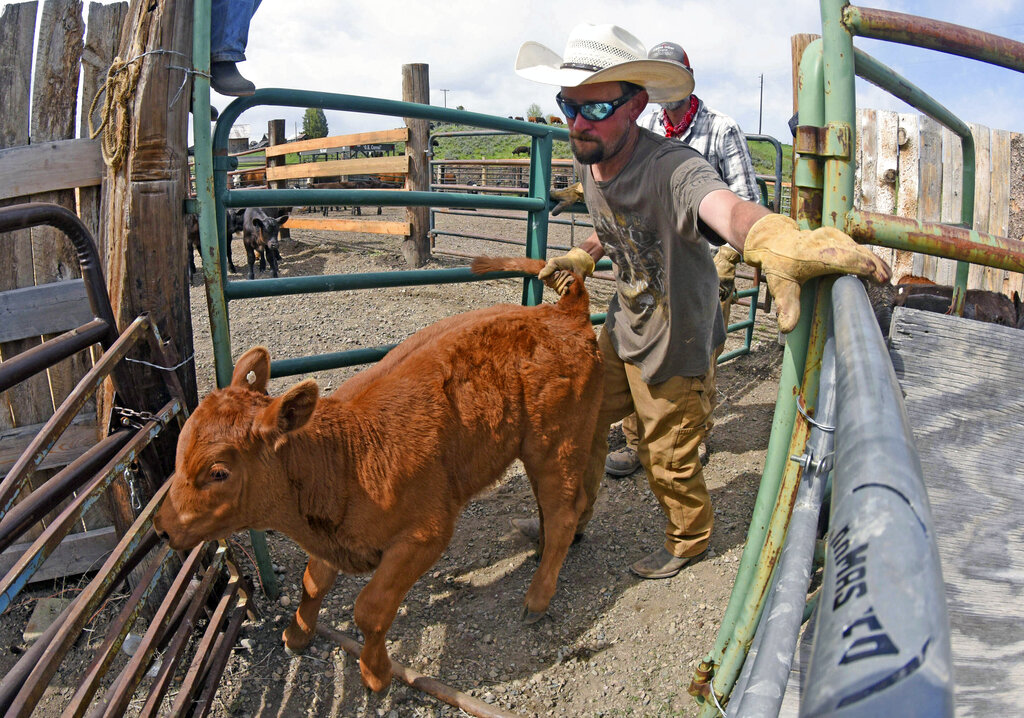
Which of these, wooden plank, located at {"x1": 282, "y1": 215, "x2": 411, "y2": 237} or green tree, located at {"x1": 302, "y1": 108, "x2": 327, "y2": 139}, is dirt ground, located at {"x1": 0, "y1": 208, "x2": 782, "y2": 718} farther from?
green tree, located at {"x1": 302, "y1": 108, "x2": 327, "y2": 139}

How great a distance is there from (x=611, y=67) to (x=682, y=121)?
2.57 meters

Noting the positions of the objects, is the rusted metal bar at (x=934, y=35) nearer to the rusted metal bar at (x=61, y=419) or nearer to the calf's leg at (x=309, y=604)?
the rusted metal bar at (x=61, y=419)

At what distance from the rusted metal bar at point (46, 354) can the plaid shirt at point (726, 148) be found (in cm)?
391

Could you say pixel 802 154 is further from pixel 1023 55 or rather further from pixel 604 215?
pixel 604 215

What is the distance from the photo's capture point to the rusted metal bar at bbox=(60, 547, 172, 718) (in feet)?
6.43

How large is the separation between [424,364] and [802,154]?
5.62 feet

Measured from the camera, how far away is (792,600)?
39.1 inches

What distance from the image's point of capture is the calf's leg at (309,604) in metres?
2.93

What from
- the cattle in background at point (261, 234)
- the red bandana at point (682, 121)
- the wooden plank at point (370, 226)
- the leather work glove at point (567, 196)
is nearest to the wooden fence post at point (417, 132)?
the wooden plank at point (370, 226)

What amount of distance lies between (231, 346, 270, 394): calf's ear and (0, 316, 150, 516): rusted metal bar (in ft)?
1.20

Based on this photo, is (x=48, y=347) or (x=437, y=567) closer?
(x=48, y=347)

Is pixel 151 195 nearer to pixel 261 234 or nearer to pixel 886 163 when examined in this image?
pixel 886 163

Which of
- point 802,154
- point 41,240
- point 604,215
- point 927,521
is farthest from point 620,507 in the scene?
point 927,521

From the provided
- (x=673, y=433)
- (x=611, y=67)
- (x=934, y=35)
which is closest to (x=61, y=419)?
(x=611, y=67)
